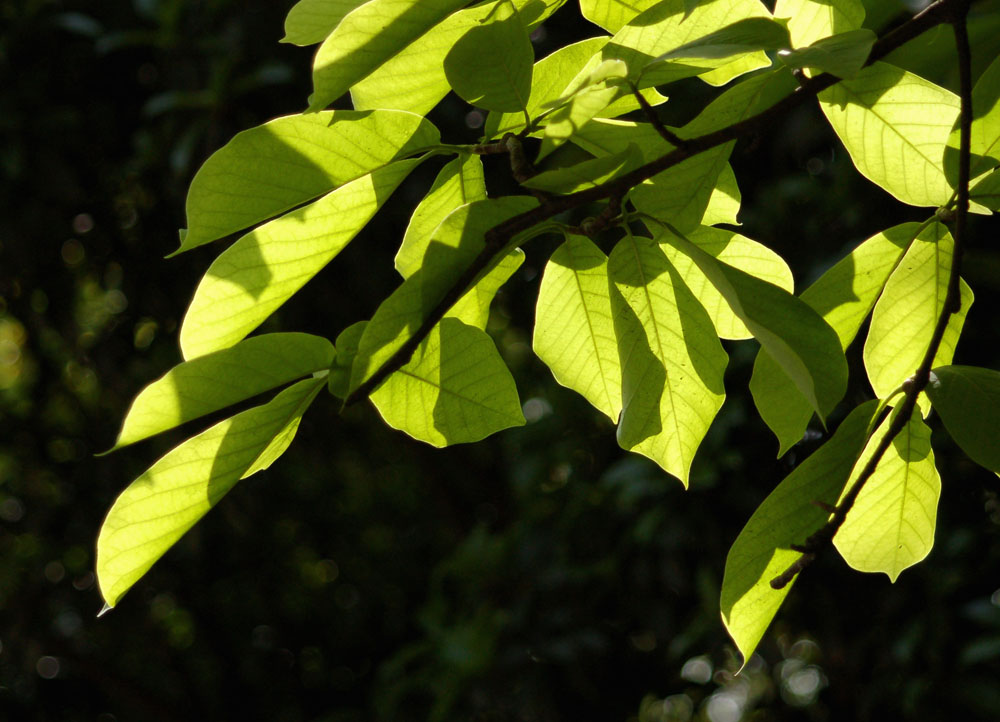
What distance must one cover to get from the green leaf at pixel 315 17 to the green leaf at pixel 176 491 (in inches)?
8.1

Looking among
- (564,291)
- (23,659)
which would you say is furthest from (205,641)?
(564,291)

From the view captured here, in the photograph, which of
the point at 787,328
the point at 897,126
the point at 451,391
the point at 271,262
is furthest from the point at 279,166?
the point at 897,126

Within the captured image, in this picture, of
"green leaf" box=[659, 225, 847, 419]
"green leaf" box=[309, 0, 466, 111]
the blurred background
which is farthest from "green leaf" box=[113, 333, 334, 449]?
the blurred background

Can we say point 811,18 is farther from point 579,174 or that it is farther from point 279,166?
point 279,166

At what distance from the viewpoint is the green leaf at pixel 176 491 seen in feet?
1.65

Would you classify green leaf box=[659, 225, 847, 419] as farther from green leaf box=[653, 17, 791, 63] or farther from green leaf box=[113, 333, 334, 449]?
green leaf box=[113, 333, 334, 449]

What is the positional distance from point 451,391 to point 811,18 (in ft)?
1.11

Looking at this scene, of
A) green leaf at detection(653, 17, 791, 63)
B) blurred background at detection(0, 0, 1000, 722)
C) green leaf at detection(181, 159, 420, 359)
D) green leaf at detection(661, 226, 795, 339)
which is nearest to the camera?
green leaf at detection(653, 17, 791, 63)

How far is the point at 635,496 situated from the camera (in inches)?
83.3

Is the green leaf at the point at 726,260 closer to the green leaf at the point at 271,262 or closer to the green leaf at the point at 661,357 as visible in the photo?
the green leaf at the point at 661,357

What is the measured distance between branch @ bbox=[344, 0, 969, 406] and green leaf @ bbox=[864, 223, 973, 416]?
155 mm

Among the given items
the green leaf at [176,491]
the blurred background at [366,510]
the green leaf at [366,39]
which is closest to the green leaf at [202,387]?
the green leaf at [176,491]

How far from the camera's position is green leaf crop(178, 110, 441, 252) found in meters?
0.51

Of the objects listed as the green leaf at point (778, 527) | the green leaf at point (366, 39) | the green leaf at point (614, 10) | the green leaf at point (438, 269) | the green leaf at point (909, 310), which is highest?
the green leaf at point (366, 39)
